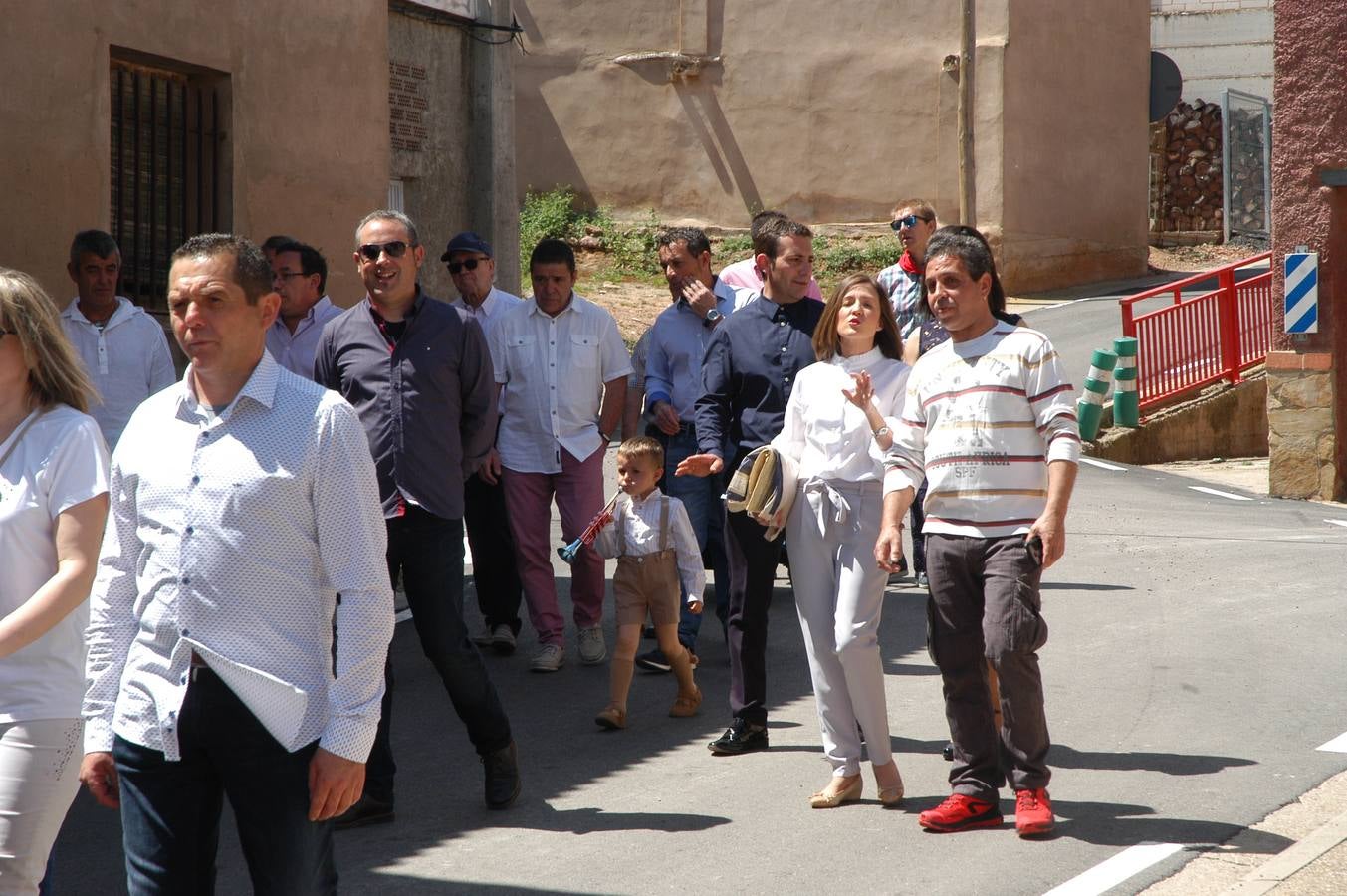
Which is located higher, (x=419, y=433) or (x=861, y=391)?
(x=861, y=391)

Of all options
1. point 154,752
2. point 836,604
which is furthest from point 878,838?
point 154,752

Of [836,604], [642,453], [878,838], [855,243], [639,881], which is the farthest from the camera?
[855,243]

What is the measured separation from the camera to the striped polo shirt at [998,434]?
544 centimetres

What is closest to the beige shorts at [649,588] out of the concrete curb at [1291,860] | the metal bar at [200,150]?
the concrete curb at [1291,860]

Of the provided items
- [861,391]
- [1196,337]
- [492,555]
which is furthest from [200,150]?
[1196,337]

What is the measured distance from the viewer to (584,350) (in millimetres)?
8414

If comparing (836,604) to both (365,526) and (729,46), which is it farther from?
(729,46)

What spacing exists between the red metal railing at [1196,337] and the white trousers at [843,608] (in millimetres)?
13657

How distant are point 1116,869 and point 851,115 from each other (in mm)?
26975

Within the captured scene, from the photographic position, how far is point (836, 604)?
19.2ft

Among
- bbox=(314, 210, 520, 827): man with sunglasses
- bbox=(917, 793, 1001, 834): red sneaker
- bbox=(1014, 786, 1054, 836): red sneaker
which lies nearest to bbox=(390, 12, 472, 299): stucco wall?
bbox=(314, 210, 520, 827): man with sunglasses

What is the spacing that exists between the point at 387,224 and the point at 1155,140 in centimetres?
3216

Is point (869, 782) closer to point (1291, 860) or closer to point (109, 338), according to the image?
point (1291, 860)

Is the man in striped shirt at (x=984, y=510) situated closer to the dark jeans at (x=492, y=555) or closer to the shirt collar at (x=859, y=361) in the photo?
the shirt collar at (x=859, y=361)
